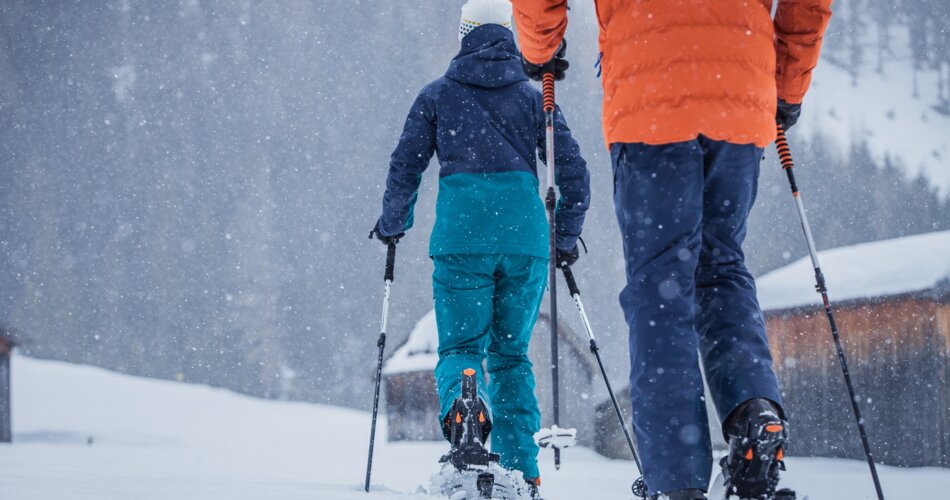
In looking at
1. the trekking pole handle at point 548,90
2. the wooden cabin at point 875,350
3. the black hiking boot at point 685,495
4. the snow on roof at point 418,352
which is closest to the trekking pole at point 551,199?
the trekking pole handle at point 548,90

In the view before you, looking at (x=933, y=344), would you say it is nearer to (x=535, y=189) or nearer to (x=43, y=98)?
(x=535, y=189)

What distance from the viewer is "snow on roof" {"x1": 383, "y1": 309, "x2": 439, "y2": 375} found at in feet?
41.7

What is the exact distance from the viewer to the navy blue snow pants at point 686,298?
1.64 meters

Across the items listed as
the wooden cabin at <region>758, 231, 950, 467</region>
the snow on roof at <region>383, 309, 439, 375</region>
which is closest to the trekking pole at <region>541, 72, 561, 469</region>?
the wooden cabin at <region>758, 231, 950, 467</region>

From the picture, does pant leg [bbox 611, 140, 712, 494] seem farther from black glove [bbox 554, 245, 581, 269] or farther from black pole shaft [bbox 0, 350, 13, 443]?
black pole shaft [bbox 0, 350, 13, 443]

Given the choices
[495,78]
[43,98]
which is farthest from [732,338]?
[43,98]

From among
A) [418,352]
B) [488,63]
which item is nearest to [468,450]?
[488,63]

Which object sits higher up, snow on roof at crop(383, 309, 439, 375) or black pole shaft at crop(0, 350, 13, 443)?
snow on roof at crop(383, 309, 439, 375)

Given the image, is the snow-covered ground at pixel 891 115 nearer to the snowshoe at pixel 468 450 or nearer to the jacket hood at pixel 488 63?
the jacket hood at pixel 488 63

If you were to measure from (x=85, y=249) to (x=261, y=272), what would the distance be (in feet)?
32.0

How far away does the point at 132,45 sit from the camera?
4344 centimetres

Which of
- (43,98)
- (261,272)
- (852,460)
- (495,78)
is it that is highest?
(43,98)

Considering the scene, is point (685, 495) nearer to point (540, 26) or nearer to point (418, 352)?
point (540, 26)

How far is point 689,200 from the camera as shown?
179cm
